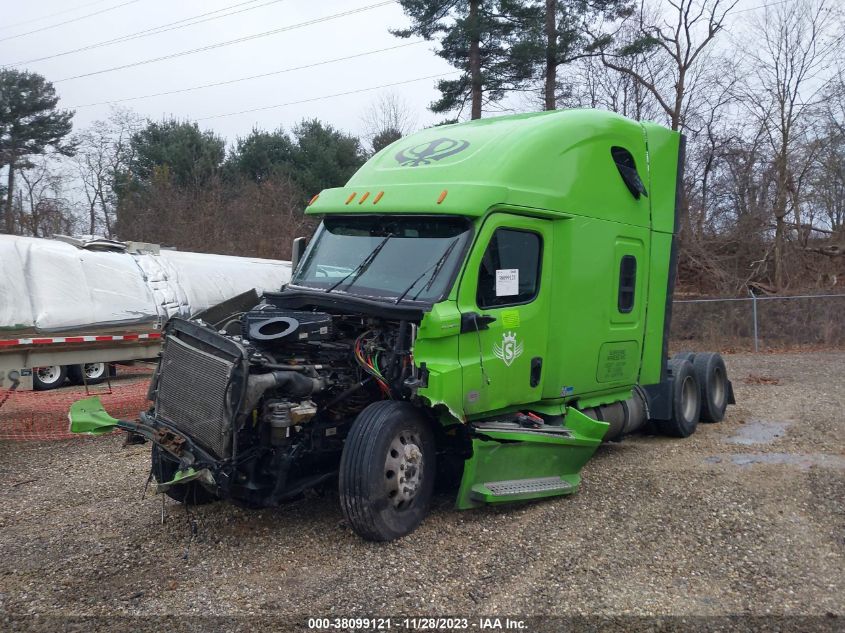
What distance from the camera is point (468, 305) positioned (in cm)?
575

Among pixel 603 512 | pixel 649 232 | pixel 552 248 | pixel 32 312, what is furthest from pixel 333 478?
pixel 32 312

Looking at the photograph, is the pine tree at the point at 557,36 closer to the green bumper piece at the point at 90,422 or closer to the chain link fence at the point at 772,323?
the chain link fence at the point at 772,323

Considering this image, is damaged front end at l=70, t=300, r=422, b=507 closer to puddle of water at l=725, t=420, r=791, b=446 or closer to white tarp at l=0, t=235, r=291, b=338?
puddle of water at l=725, t=420, r=791, b=446

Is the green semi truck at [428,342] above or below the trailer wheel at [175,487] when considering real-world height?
above

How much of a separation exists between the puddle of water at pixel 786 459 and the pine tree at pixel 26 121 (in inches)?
1377

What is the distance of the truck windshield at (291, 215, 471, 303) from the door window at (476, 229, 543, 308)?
31cm

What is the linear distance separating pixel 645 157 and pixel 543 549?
14.5ft

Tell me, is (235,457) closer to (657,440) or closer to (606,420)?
(606,420)

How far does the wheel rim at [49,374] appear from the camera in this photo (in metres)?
14.0

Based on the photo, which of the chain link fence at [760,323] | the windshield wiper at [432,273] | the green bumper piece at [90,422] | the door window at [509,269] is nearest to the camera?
the green bumper piece at [90,422]

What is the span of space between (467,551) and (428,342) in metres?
1.44

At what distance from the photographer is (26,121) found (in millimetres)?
36375

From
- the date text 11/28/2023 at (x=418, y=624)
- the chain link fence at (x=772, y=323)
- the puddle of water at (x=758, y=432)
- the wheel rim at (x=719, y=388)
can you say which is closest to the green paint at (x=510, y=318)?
the date text 11/28/2023 at (x=418, y=624)

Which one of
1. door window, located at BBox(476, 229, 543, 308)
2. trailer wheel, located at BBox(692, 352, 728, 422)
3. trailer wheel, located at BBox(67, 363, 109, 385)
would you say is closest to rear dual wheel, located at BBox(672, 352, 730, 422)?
trailer wheel, located at BBox(692, 352, 728, 422)
